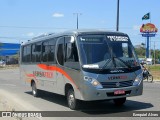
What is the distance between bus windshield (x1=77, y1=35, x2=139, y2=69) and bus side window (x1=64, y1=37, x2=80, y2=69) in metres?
0.27

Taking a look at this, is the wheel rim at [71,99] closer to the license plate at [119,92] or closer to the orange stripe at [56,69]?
the orange stripe at [56,69]

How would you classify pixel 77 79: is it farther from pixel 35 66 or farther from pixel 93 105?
pixel 35 66

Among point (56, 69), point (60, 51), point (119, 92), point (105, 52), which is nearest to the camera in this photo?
point (119, 92)

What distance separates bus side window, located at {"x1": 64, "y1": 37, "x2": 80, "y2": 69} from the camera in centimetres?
1238

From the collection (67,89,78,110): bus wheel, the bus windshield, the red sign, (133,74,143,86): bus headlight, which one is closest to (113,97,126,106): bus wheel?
(133,74,143,86): bus headlight

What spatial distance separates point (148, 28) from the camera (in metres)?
71.8

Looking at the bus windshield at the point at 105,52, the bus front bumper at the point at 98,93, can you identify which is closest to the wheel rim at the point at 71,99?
the bus front bumper at the point at 98,93

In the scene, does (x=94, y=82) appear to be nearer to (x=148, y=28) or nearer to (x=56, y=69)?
(x=56, y=69)

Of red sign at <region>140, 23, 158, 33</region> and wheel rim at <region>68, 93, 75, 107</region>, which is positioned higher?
red sign at <region>140, 23, 158, 33</region>

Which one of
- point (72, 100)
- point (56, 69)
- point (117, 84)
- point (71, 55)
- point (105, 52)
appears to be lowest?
point (72, 100)

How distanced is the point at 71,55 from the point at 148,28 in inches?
2398

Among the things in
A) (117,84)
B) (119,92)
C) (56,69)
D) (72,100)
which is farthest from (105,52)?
(56,69)

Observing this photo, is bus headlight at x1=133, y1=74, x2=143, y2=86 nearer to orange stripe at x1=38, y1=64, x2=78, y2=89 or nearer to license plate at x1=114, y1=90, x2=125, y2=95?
license plate at x1=114, y1=90, x2=125, y2=95

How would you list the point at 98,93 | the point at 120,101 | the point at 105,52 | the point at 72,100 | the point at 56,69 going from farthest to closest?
the point at 56,69 → the point at 120,101 → the point at 72,100 → the point at 105,52 → the point at 98,93
